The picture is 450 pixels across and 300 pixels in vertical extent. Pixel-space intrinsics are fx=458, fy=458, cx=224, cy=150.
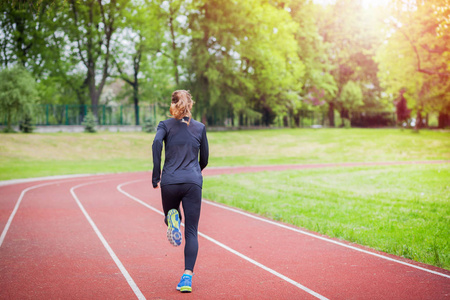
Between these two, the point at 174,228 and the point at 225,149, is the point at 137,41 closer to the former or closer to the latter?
the point at 225,149

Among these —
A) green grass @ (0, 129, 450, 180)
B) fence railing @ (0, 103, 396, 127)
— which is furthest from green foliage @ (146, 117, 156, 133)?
green grass @ (0, 129, 450, 180)

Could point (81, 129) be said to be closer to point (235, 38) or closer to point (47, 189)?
point (235, 38)

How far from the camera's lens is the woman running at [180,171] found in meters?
5.07

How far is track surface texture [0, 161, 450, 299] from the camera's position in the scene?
543cm

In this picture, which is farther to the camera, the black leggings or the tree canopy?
the tree canopy

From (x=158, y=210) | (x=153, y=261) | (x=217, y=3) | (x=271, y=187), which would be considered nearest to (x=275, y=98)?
(x=217, y=3)

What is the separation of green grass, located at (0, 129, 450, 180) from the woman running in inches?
793

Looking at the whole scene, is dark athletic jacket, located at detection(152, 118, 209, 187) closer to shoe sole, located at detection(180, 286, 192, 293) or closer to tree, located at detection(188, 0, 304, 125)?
shoe sole, located at detection(180, 286, 192, 293)

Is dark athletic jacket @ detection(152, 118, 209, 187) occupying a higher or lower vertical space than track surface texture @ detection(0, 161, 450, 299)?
higher

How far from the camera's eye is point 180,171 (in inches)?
200

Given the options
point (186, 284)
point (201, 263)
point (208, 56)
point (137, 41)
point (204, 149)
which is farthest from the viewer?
point (137, 41)

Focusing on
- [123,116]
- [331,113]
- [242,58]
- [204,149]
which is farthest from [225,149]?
[204,149]

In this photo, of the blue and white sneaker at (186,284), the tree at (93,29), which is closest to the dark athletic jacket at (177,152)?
the blue and white sneaker at (186,284)

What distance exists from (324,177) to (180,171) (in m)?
15.1
